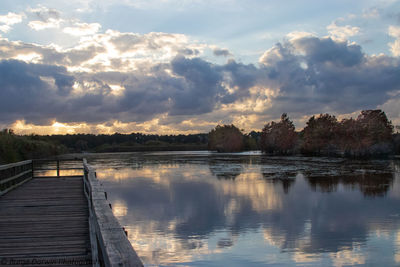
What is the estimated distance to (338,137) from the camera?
74.9 metres

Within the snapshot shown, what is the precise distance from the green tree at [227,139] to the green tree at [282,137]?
2468 centimetres

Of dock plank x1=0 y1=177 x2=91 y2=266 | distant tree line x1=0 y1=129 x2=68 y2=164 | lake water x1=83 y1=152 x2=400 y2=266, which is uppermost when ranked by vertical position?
distant tree line x1=0 y1=129 x2=68 y2=164

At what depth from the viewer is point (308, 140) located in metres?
81.2

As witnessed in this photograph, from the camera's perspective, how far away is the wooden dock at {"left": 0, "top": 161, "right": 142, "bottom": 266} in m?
3.11

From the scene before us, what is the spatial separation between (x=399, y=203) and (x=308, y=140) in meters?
66.0

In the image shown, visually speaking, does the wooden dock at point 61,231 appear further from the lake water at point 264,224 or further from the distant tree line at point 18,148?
the distant tree line at point 18,148

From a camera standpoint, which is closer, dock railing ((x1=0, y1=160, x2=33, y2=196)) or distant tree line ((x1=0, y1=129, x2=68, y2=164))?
dock railing ((x1=0, y1=160, x2=33, y2=196))

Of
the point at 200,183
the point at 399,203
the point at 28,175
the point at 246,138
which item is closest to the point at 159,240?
the point at 28,175

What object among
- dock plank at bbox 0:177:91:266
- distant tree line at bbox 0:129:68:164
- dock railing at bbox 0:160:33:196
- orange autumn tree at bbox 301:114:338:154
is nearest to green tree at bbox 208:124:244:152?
orange autumn tree at bbox 301:114:338:154

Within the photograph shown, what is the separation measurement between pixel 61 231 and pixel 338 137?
246 ft

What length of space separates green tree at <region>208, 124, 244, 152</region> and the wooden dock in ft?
377

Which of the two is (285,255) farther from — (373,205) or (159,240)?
(373,205)

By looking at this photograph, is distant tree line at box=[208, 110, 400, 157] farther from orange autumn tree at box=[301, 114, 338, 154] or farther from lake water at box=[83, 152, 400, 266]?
lake water at box=[83, 152, 400, 266]

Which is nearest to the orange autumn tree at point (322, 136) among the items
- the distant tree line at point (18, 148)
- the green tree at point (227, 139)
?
the green tree at point (227, 139)
